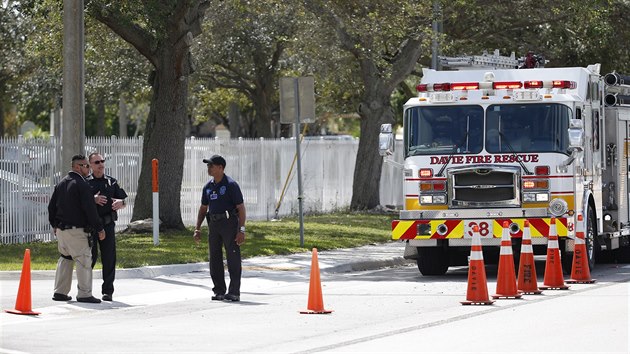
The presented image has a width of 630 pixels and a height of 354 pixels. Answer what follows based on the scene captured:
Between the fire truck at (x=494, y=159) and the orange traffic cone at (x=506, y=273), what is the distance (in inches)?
110

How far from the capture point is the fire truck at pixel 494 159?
19188 millimetres

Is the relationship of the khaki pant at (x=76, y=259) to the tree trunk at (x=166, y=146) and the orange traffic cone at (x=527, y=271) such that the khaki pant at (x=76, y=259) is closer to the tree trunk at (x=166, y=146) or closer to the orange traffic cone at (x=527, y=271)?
the orange traffic cone at (x=527, y=271)

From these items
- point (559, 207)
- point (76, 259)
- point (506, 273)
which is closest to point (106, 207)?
point (76, 259)

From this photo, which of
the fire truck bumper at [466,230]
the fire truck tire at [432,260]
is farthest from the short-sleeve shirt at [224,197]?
the fire truck tire at [432,260]

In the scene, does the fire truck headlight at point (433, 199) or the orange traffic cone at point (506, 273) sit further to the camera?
the fire truck headlight at point (433, 199)

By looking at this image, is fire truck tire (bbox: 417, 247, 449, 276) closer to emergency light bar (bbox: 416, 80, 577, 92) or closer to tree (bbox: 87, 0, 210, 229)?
emergency light bar (bbox: 416, 80, 577, 92)

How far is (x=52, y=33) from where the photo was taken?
28625 mm

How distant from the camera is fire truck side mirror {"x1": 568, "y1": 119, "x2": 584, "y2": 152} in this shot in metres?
18.6

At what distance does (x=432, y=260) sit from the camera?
20.4 meters

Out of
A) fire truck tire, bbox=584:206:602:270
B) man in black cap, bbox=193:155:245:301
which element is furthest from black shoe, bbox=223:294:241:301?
fire truck tire, bbox=584:206:602:270

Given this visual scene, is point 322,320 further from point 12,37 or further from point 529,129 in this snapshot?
point 12,37

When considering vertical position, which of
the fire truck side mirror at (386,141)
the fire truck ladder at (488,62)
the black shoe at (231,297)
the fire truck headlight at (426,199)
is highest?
the fire truck ladder at (488,62)

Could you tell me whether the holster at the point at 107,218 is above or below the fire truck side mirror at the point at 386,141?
below

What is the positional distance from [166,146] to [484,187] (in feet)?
31.0
